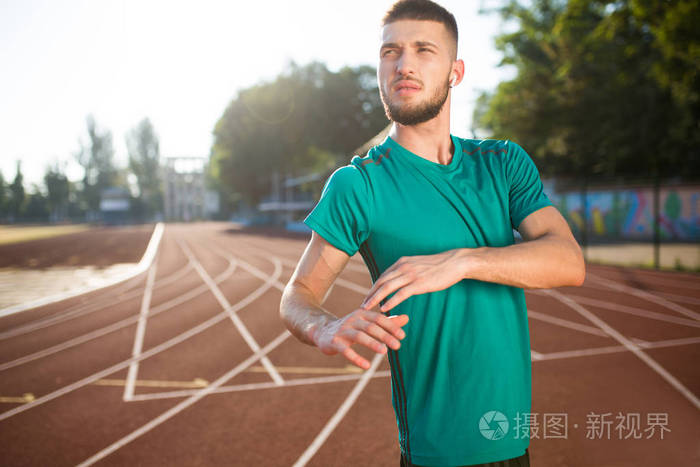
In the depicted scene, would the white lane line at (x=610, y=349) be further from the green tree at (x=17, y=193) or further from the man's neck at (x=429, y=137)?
the green tree at (x=17, y=193)

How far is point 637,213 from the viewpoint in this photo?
19719 mm

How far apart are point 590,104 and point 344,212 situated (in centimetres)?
2574

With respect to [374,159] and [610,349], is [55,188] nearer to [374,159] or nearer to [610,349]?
[610,349]

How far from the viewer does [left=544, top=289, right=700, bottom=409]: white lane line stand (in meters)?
5.07

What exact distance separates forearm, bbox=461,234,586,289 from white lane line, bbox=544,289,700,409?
15.9ft

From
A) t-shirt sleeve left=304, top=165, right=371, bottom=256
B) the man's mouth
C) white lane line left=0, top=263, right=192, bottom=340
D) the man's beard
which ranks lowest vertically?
white lane line left=0, top=263, right=192, bottom=340

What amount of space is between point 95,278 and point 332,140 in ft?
97.4

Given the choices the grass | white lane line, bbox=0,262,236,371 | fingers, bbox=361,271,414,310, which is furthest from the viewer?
the grass

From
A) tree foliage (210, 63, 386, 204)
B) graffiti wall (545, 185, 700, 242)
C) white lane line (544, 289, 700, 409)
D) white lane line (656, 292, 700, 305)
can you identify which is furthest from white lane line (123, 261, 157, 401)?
tree foliage (210, 63, 386, 204)

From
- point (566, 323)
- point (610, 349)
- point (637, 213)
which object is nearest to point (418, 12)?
point (610, 349)

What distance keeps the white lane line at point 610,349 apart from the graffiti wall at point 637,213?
11085mm

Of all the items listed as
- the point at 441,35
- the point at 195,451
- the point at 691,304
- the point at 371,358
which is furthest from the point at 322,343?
the point at 691,304

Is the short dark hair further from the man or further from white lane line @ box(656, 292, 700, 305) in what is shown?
white lane line @ box(656, 292, 700, 305)

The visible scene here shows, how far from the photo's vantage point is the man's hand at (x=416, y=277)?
104cm
